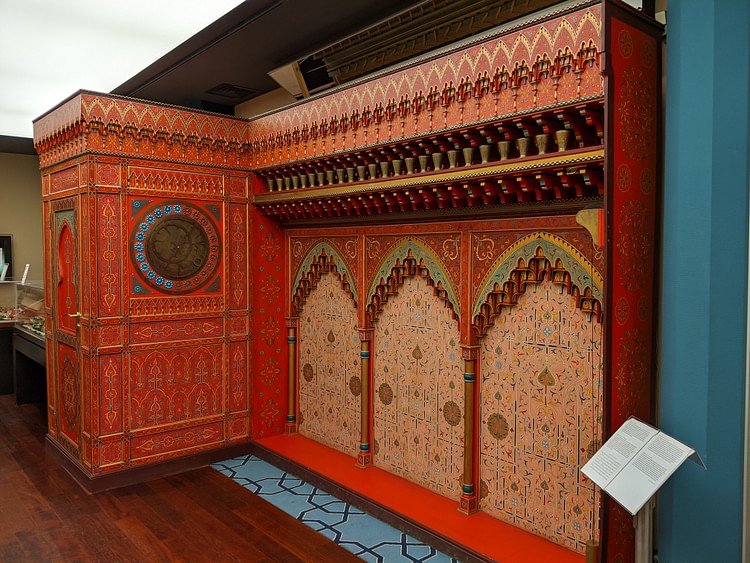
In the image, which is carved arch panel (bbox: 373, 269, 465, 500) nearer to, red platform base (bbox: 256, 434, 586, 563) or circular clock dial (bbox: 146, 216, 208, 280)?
red platform base (bbox: 256, 434, 586, 563)

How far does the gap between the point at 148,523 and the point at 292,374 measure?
1776 mm

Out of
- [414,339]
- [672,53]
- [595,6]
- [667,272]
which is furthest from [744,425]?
[414,339]

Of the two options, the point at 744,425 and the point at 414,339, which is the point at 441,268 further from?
the point at 744,425

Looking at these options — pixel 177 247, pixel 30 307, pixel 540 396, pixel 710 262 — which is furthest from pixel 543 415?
pixel 30 307

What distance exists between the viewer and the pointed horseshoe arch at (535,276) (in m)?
3.02

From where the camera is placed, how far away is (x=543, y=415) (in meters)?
3.30

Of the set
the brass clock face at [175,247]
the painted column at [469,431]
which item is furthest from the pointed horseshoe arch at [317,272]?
the painted column at [469,431]

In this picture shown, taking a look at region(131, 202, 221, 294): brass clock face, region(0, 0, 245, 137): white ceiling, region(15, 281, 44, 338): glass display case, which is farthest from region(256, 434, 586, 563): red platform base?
region(15, 281, 44, 338): glass display case

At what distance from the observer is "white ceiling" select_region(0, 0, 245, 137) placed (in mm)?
4523

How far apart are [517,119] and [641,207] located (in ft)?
2.32

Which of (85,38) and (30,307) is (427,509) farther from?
(30,307)

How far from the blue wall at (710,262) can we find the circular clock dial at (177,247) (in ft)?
11.4

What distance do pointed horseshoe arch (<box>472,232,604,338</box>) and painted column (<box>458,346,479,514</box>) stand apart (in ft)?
0.48

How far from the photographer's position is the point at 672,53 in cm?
251
